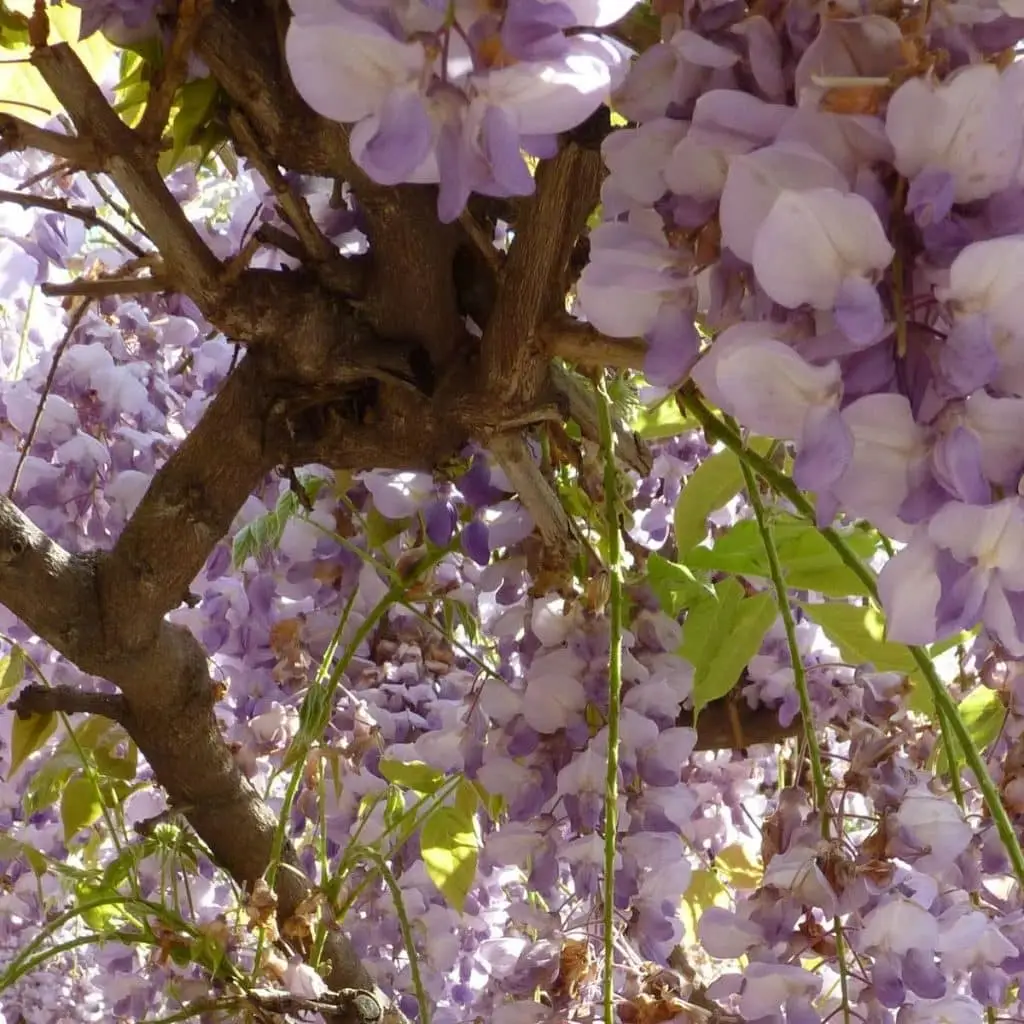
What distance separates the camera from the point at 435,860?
815 mm

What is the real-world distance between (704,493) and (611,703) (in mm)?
232

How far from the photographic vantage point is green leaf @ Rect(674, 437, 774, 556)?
2.13 ft

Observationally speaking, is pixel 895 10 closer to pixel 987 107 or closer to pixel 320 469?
pixel 987 107

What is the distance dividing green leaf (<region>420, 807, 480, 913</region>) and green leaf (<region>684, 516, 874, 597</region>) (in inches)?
10.5

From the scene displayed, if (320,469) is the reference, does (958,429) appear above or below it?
below

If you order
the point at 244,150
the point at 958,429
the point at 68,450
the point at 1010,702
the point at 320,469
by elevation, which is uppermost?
the point at 68,450

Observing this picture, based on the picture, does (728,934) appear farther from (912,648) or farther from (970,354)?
(970,354)

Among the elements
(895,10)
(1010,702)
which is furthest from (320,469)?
(895,10)

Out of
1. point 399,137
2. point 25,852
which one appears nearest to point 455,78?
point 399,137

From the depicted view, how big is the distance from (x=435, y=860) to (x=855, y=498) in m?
0.60

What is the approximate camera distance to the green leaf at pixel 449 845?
0.81 meters

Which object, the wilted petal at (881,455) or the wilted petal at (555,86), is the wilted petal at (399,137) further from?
the wilted petal at (881,455)

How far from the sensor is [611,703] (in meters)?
0.47

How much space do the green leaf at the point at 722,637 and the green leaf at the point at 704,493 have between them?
4 cm
